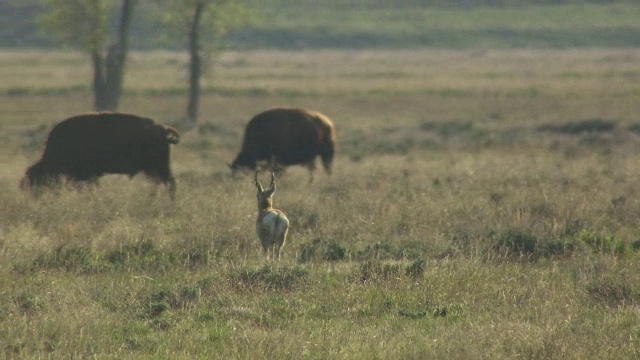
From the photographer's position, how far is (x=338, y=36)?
10300 cm

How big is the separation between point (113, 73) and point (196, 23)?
2963mm

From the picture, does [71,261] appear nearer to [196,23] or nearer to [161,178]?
[161,178]

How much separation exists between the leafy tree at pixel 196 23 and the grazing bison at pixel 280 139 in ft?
50.8

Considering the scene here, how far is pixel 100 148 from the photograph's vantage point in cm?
1712

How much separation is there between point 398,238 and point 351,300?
3089 millimetres

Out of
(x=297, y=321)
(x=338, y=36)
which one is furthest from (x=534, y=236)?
(x=338, y=36)

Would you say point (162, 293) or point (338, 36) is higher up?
point (162, 293)

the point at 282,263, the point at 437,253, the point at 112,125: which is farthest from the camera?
the point at 112,125

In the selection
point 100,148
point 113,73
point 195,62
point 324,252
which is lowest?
point 113,73

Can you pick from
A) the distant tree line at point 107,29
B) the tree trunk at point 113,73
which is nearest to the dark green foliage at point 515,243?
the distant tree line at point 107,29

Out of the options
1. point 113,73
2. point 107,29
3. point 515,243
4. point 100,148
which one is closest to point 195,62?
point 113,73

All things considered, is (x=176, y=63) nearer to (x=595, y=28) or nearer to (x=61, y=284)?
(x=595, y=28)

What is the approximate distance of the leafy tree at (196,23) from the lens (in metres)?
35.9

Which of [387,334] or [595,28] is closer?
[387,334]
